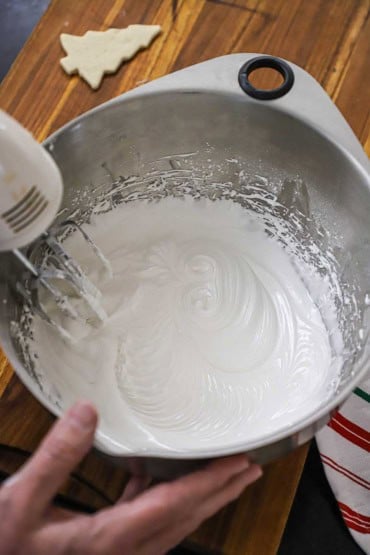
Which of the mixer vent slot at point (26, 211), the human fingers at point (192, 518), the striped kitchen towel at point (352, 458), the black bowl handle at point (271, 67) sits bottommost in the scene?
the striped kitchen towel at point (352, 458)

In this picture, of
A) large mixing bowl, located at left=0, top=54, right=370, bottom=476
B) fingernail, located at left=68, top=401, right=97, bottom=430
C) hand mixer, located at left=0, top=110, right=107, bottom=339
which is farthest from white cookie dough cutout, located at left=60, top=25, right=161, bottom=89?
fingernail, located at left=68, top=401, right=97, bottom=430

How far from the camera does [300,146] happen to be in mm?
800

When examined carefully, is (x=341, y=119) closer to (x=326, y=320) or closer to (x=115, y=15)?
(x=326, y=320)

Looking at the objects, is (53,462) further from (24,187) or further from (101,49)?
(101,49)

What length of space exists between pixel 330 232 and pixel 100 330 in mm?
335

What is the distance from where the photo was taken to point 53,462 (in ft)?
1.64

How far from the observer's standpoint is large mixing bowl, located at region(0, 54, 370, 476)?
75 centimetres

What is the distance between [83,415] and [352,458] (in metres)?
0.57

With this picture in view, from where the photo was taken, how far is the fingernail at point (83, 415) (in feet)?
1.67

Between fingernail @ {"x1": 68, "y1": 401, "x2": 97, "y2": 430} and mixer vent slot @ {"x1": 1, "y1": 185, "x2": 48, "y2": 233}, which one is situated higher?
mixer vent slot @ {"x1": 1, "y1": 185, "x2": 48, "y2": 233}

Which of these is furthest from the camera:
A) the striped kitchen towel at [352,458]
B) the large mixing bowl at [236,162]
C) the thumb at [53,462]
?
the striped kitchen towel at [352,458]

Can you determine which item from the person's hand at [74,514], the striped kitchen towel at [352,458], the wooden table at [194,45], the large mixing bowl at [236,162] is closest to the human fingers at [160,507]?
the person's hand at [74,514]

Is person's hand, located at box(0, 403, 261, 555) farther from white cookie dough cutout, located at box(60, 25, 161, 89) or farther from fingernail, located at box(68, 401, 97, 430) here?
white cookie dough cutout, located at box(60, 25, 161, 89)

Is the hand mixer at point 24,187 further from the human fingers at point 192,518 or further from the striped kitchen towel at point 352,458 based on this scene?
the striped kitchen towel at point 352,458
